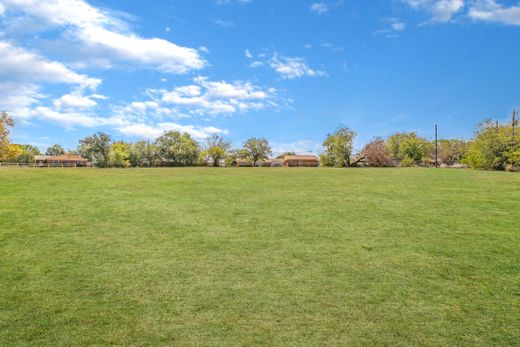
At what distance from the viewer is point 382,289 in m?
7.31

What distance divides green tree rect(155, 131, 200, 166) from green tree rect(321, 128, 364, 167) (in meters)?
37.3

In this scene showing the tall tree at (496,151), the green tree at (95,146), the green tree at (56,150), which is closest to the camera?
the tall tree at (496,151)

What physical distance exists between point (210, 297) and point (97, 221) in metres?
6.83

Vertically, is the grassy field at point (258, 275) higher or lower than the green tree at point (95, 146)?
lower

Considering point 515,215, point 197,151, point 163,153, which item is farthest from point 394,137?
point 515,215

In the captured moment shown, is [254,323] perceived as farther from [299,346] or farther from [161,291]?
[161,291]

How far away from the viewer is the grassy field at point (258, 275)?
5918mm

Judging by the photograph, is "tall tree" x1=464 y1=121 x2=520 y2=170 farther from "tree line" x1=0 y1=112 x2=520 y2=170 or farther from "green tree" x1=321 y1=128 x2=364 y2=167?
"green tree" x1=321 y1=128 x2=364 y2=167

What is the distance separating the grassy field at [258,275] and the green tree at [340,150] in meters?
56.4

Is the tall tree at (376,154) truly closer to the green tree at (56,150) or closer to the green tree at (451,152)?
the green tree at (451,152)

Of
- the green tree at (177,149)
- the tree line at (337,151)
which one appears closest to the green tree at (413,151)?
the tree line at (337,151)

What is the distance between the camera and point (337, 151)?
2773 inches

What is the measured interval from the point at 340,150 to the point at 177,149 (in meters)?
43.2

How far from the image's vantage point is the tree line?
4438cm
